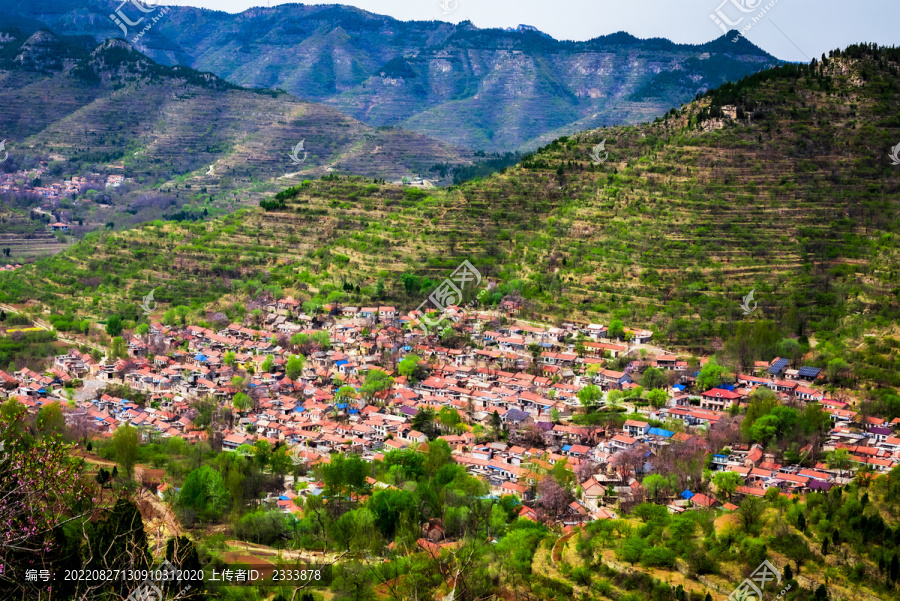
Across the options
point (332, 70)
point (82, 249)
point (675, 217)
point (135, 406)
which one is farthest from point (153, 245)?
point (332, 70)

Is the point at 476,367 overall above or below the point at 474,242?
below

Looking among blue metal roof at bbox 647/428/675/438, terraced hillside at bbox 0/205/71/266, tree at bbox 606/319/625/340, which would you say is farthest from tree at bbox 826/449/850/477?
terraced hillside at bbox 0/205/71/266

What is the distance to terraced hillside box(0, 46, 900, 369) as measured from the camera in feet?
101

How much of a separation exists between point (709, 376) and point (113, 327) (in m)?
20.2

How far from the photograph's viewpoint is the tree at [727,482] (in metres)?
19.3

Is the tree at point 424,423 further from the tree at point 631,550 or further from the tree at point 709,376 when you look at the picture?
the tree at point 631,550

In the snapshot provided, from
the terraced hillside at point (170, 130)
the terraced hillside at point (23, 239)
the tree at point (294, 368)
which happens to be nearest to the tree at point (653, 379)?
the tree at point (294, 368)

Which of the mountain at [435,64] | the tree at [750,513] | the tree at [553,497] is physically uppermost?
the mountain at [435,64]

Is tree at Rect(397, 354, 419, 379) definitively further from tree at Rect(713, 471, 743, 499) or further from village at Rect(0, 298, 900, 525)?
tree at Rect(713, 471, 743, 499)

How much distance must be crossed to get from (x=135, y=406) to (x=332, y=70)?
4312 inches

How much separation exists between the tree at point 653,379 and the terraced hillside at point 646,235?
2993mm

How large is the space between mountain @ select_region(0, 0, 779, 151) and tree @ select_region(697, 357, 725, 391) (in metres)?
73.4

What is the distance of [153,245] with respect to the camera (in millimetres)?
41812

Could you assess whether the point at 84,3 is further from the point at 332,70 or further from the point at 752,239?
the point at 752,239
